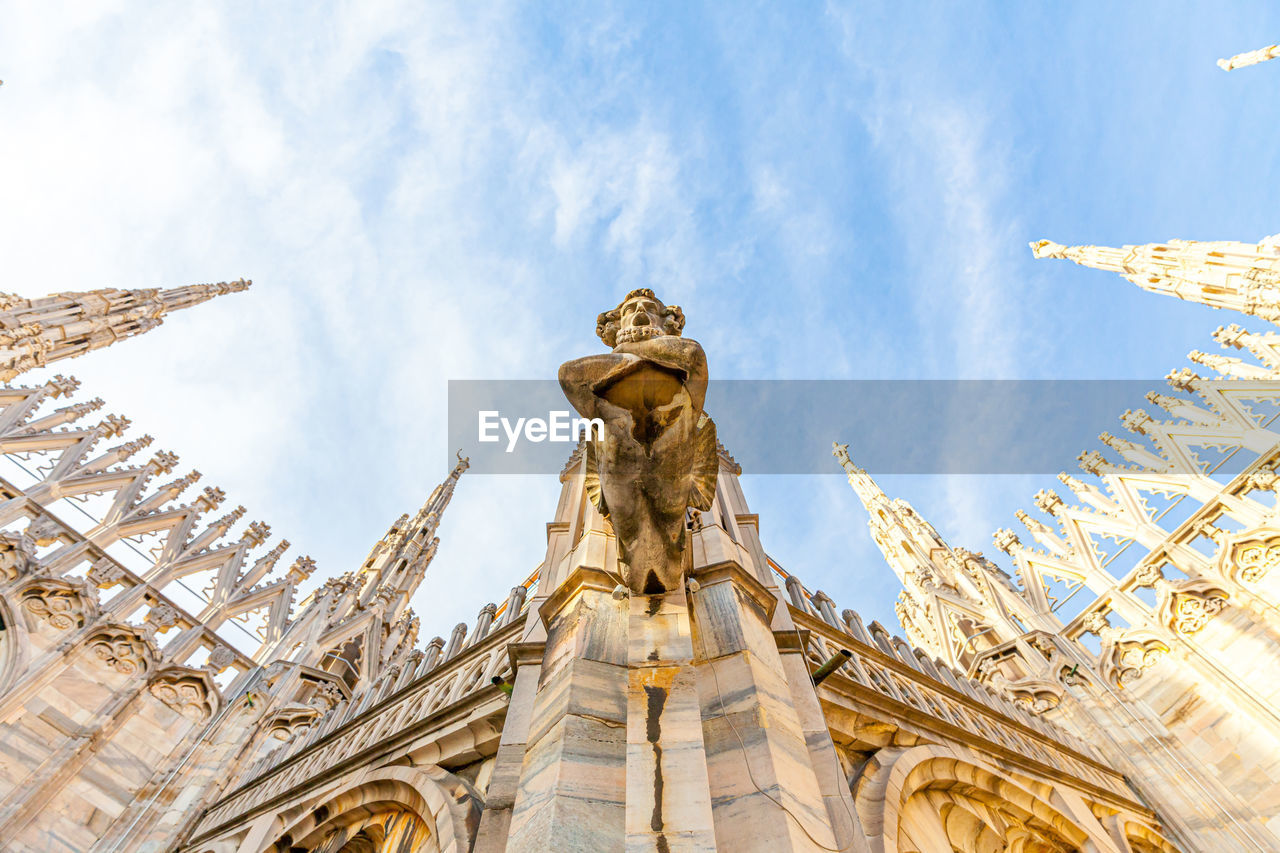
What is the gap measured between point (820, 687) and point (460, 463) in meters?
24.2

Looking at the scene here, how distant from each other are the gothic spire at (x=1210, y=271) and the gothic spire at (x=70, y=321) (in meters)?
29.1

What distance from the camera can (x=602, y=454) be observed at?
14.3 feet

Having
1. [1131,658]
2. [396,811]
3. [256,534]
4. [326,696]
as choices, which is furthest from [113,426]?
[1131,658]

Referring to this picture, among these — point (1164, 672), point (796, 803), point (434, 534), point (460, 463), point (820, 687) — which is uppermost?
point (460, 463)

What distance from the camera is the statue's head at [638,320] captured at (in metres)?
4.77

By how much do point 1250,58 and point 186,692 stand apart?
3588 centimetres

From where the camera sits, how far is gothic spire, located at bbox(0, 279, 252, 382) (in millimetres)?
17109

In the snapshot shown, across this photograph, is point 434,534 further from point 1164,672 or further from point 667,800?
point 667,800

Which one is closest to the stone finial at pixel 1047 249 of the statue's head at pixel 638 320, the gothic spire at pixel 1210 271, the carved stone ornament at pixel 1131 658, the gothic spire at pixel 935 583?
the gothic spire at pixel 1210 271

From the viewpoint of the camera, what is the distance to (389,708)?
7.73 metres

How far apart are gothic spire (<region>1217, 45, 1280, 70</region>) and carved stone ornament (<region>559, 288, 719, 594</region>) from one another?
28380mm

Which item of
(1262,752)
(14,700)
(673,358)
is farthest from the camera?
(14,700)

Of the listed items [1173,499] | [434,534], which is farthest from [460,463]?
[1173,499]

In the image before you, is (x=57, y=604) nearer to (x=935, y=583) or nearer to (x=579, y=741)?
(x=579, y=741)
